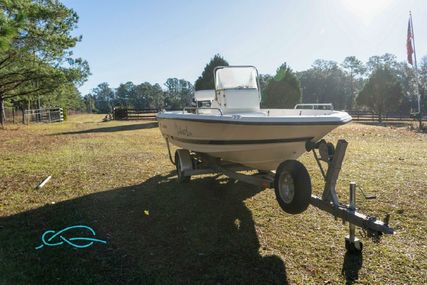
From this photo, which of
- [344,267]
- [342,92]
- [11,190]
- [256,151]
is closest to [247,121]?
[256,151]

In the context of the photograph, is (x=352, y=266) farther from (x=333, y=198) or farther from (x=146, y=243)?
(x=146, y=243)

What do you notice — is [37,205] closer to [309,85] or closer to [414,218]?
[414,218]

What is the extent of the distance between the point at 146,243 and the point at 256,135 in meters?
1.73

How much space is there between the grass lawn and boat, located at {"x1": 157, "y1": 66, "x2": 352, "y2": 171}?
84 centimetres

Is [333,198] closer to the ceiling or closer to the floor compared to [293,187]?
closer to the floor

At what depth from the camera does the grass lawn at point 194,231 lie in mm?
3189

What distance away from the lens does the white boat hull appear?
12.3ft

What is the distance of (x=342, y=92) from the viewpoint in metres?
79.9

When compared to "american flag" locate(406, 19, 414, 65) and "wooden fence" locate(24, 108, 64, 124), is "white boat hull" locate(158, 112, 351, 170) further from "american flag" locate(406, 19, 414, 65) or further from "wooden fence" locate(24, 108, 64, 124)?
"wooden fence" locate(24, 108, 64, 124)

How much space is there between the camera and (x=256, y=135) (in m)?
4.11

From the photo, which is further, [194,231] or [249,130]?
[194,231]

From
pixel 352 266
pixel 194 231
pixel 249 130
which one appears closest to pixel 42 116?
pixel 194 231

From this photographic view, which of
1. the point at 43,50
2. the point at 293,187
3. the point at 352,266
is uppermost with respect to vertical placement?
the point at 43,50

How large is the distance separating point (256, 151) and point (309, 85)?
8325cm
